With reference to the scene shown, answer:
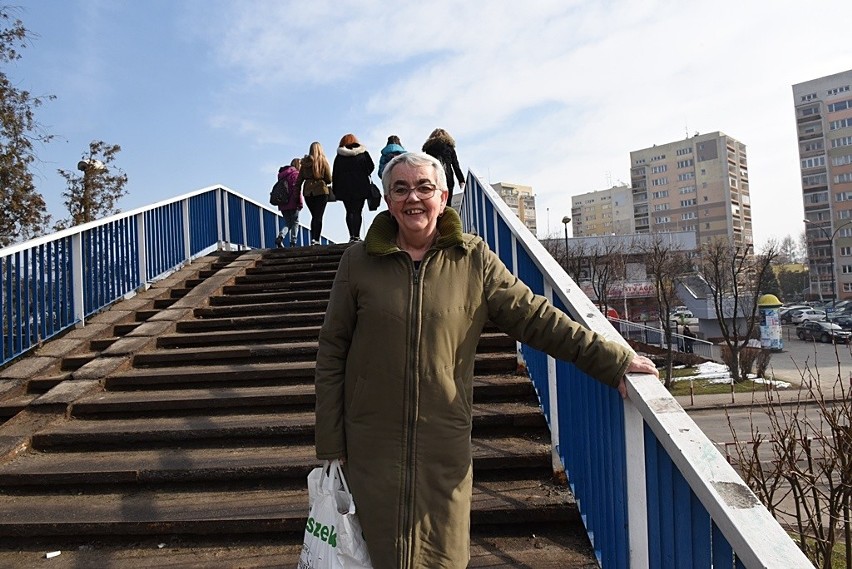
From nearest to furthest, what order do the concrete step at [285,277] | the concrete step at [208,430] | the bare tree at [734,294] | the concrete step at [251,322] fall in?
the concrete step at [208,430] → the concrete step at [251,322] → the concrete step at [285,277] → the bare tree at [734,294]

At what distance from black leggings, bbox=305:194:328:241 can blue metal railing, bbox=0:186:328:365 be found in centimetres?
177

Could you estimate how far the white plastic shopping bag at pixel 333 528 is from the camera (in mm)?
1655

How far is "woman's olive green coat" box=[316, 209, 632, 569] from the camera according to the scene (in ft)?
5.62

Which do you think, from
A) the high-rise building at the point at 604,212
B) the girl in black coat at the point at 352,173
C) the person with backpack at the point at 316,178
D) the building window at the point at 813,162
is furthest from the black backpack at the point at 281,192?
the high-rise building at the point at 604,212

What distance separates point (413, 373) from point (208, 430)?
2434 mm

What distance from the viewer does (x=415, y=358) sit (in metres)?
1.73

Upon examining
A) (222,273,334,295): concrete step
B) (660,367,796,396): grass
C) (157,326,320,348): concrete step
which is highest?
(222,273,334,295): concrete step

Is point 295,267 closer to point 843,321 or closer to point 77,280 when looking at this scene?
point 77,280

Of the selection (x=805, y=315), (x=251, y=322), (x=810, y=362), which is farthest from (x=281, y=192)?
(x=805, y=315)

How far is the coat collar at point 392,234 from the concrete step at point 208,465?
169 centimetres

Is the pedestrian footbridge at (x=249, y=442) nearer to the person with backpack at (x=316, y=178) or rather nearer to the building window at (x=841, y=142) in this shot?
the person with backpack at (x=316, y=178)

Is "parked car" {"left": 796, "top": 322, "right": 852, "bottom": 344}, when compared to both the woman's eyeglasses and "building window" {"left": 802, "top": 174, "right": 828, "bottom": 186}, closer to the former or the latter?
the woman's eyeglasses

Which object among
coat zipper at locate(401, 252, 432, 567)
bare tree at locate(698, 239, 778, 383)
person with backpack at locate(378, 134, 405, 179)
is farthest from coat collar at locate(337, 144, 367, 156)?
bare tree at locate(698, 239, 778, 383)

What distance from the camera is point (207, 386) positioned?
4.34 m
